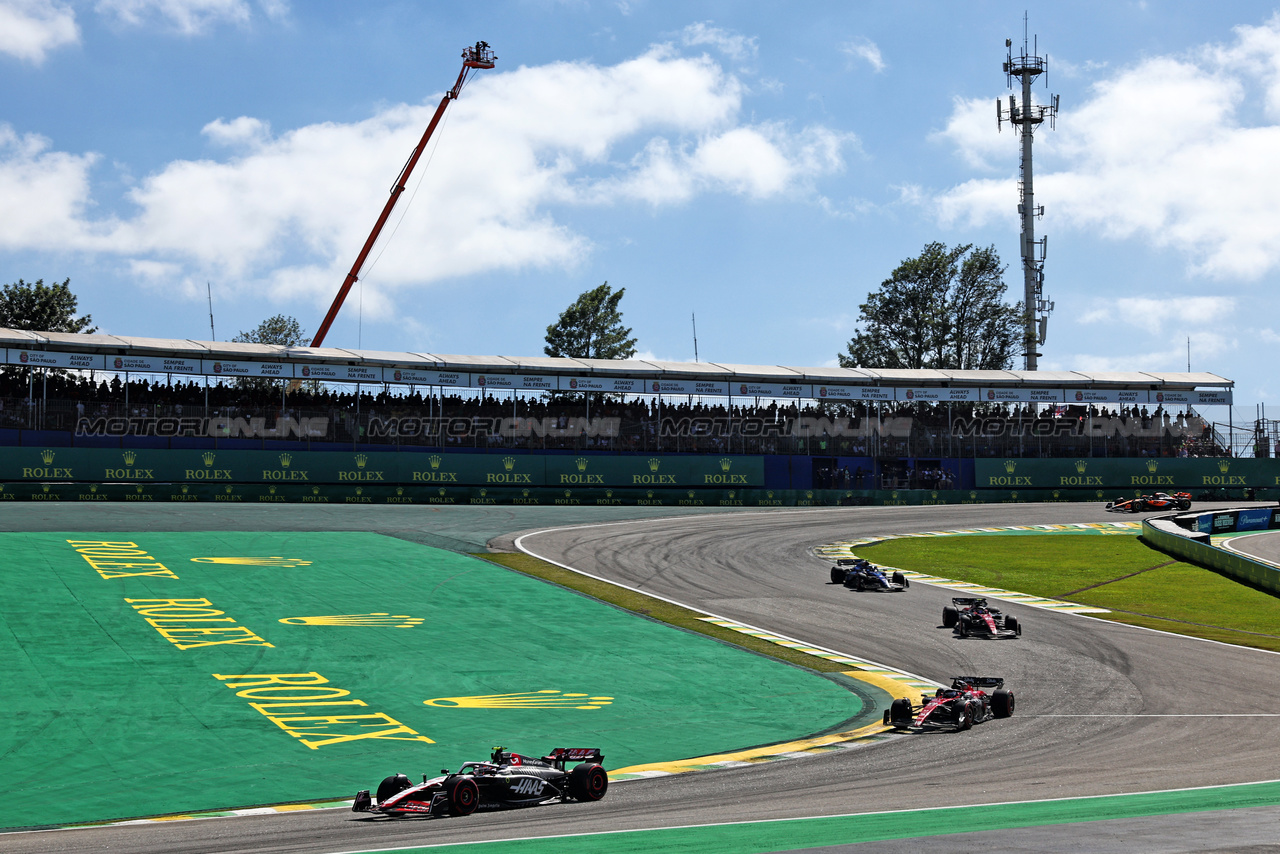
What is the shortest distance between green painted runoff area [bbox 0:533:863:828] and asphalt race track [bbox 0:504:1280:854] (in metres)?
1.78

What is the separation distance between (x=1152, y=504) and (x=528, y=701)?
4158 cm

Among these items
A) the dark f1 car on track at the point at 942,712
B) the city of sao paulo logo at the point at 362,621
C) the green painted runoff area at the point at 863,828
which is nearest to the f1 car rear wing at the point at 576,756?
the green painted runoff area at the point at 863,828

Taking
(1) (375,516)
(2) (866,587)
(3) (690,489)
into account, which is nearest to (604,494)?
(3) (690,489)

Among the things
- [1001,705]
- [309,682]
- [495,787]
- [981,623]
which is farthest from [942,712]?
[309,682]

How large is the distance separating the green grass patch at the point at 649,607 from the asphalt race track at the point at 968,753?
40.3 inches

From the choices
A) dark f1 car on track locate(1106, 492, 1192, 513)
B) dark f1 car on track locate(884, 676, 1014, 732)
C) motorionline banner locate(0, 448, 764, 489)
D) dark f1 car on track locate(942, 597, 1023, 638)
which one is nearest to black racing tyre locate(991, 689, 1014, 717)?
Answer: dark f1 car on track locate(884, 676, 1014, 732)

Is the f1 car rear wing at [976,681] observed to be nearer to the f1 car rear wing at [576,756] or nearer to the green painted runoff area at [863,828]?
the green painted runoff area at [863,828]

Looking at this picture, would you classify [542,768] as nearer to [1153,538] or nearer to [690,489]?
[1153,538]

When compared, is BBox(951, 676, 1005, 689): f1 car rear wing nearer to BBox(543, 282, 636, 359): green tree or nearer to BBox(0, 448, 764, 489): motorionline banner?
BBox(0, 448, 764, 489): motorionline banner

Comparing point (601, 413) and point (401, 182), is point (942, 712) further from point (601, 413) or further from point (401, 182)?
point (401, 182)

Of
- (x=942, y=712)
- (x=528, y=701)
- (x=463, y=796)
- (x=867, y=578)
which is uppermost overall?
(x=463, y=796)

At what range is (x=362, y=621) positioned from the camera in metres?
20.3

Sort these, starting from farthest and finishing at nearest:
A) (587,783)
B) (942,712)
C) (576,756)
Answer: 1. (942,712)
2. (576,756)
3. (587,783)

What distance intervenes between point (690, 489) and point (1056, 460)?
66.5 ft
